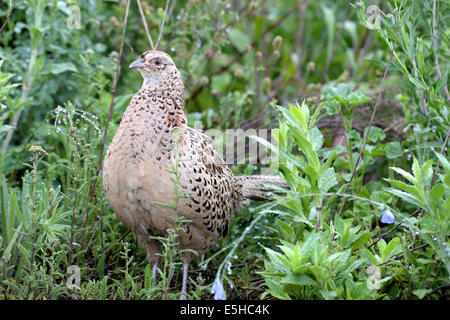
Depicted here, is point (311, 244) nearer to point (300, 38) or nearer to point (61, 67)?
point (61, 67)

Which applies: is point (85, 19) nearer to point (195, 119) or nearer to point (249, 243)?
point (195, 119)

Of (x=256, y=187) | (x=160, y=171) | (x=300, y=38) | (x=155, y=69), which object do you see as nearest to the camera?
(x=160, y=171)

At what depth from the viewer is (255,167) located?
14.1 ft

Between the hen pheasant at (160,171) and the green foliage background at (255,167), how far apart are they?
18 centimetres

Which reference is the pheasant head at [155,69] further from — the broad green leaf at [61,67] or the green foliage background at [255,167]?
the broad green leaf at [61,67]

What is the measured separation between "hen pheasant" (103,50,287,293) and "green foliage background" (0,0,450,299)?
18cm

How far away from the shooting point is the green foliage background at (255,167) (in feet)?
8.58

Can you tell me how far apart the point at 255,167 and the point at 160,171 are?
1.37m

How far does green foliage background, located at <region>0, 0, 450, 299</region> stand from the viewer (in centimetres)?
262

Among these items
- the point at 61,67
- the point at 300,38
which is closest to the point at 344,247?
the point at 61,67

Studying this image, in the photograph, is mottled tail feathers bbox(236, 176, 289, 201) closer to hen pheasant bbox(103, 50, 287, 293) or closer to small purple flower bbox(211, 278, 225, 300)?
hen pheasant bbox(103, 50, 287, 293)

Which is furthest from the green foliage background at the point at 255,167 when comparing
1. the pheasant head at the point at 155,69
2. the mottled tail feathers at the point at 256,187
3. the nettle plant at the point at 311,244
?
the pheasant head at the point at 155,69
